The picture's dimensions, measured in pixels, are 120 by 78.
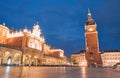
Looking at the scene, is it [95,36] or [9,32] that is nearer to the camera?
[9,32]

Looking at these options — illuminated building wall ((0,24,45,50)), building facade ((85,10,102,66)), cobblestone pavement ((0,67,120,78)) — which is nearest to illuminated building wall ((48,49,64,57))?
building facade ((85,10,102,66))

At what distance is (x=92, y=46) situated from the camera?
244ft

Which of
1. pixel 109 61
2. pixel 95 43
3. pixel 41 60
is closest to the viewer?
pixel 41 60

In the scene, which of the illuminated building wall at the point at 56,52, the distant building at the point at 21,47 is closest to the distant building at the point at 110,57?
the illuminated building wall at the point at 56,52

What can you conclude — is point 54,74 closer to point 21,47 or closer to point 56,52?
point 21,47

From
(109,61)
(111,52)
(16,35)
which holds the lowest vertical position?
(109,61)

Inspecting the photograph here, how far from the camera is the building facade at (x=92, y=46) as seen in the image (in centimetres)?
6881

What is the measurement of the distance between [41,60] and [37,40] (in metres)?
7.86

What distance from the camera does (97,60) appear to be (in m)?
68.8

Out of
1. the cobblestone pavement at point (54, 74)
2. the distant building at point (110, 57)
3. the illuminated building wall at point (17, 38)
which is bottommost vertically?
the distant building at point (110, 57)

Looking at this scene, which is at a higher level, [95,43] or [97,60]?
[95,43]

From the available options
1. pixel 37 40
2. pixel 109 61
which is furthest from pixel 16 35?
pixel 109 61

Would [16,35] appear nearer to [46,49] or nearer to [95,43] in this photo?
[46,49]

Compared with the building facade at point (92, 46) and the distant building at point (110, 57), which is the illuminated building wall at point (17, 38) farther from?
the distant building at point (110, 57)
